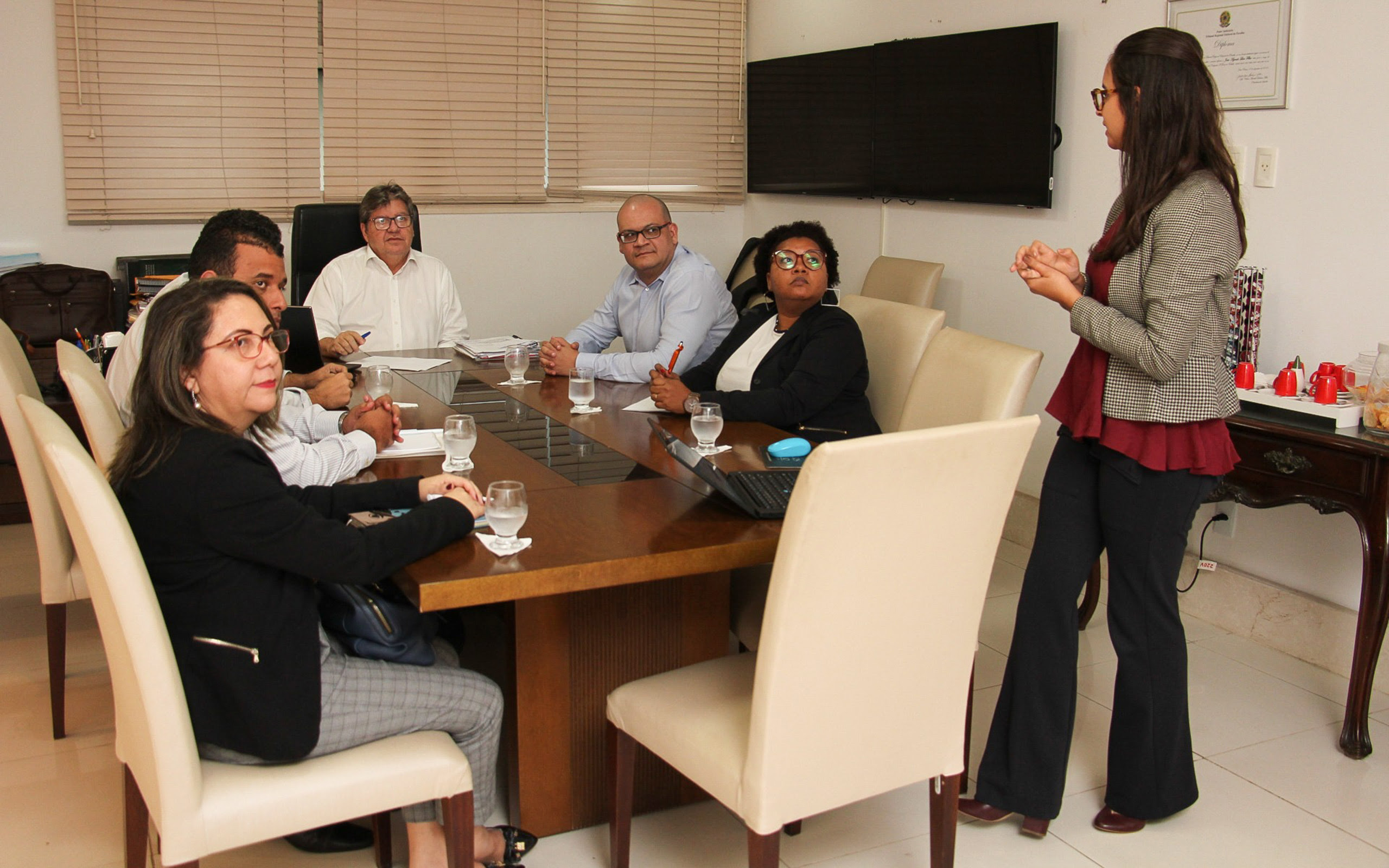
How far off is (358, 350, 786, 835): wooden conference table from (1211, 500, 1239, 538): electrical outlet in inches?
61.3

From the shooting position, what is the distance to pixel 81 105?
16.1 feet

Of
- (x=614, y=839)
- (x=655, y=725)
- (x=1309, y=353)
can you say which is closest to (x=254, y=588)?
(x=655, y=725)

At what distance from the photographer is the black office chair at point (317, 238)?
4.43m

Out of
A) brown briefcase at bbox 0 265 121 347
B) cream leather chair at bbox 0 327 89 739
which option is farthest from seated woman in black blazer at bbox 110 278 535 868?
brown briefcase at bbox 0 265 121 347

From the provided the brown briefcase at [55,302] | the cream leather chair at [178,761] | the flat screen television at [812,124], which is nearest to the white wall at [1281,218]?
the flat screen television at [812,124]

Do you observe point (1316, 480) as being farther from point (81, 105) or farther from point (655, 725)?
point (81, 105)

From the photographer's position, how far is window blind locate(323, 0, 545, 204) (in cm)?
532

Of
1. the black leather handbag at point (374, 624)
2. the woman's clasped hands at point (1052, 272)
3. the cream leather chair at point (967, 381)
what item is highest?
the woman's clasped hands at point (1052, 272)

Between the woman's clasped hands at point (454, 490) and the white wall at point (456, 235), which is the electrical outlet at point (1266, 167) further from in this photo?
the white wall at point (456, 235)

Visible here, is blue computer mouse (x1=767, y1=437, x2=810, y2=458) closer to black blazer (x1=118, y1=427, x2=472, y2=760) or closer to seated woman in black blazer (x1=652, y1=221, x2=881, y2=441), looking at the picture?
seated woman in black blazer (x1=652, y1=221, x2=881, y2=441)

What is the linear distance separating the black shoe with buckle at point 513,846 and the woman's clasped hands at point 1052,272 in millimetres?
1366

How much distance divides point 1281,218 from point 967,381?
1420 mm

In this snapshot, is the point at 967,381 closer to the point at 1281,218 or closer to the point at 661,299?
the point at 1281,218

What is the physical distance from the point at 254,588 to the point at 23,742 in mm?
1464
